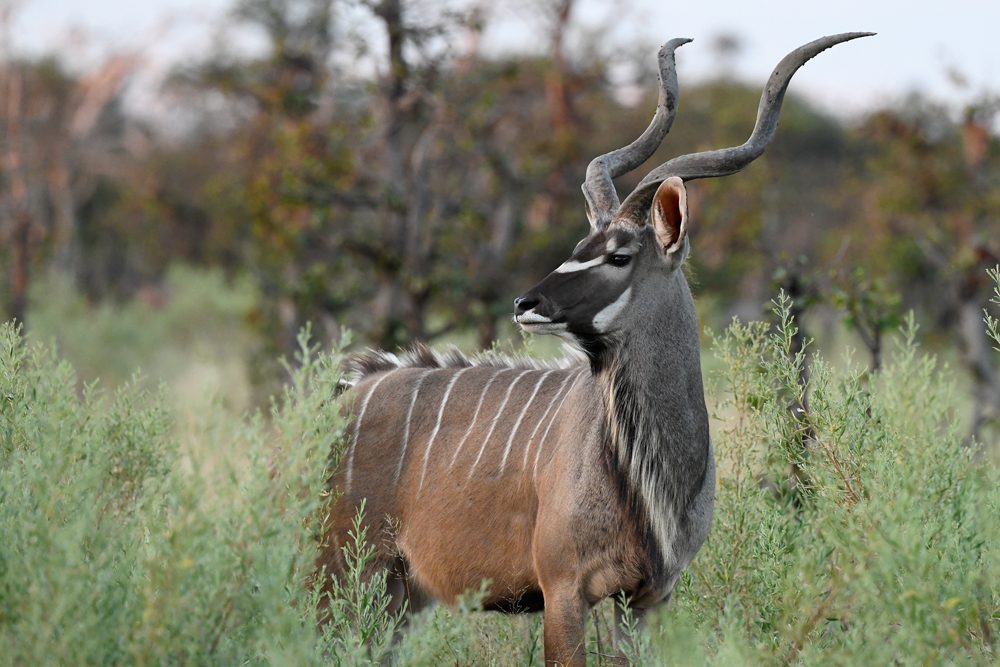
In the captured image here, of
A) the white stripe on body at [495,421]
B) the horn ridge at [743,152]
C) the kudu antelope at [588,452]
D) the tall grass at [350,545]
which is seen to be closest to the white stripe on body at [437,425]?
the kudu antelope at [588,452]

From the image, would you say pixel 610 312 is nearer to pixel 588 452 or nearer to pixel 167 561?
pixel 588 452

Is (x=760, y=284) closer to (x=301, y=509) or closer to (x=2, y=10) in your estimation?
(x=2, y=10)

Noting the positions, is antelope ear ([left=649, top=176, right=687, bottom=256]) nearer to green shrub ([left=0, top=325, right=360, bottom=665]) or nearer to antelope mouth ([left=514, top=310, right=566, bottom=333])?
antelope mouth ([left=514, top=310, right=566, bottom=333])

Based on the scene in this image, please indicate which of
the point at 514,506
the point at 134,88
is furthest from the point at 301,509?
the point at 134,88

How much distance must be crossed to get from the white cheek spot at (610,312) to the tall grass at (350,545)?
491mm

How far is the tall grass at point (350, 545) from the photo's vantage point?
2.33 meters

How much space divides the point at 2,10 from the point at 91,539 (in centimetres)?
1018

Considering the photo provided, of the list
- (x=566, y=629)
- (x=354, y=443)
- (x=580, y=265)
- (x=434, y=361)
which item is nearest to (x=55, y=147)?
(x=434, y=361)

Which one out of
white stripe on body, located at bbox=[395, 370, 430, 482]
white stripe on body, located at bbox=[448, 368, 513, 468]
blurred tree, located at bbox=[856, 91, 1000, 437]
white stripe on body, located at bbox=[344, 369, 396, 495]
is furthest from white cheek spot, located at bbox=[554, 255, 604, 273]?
blurred tree, located at bbox=[856, 91, 1000, 437]

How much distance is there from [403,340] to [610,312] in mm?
4296

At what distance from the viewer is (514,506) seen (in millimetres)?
3260

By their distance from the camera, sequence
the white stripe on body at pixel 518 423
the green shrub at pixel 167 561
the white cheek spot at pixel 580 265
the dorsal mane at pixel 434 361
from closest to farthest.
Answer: the green shrub at pixel 167 561
the white cheek spot at pixel 580 265
the white stripe on body at pixel 518 423
the dorsal mane at pixel 434 361

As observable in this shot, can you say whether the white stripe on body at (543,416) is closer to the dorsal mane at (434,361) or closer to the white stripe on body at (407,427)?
the dorsal mane at (434,361)

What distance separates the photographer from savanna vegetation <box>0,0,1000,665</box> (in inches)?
95.7
